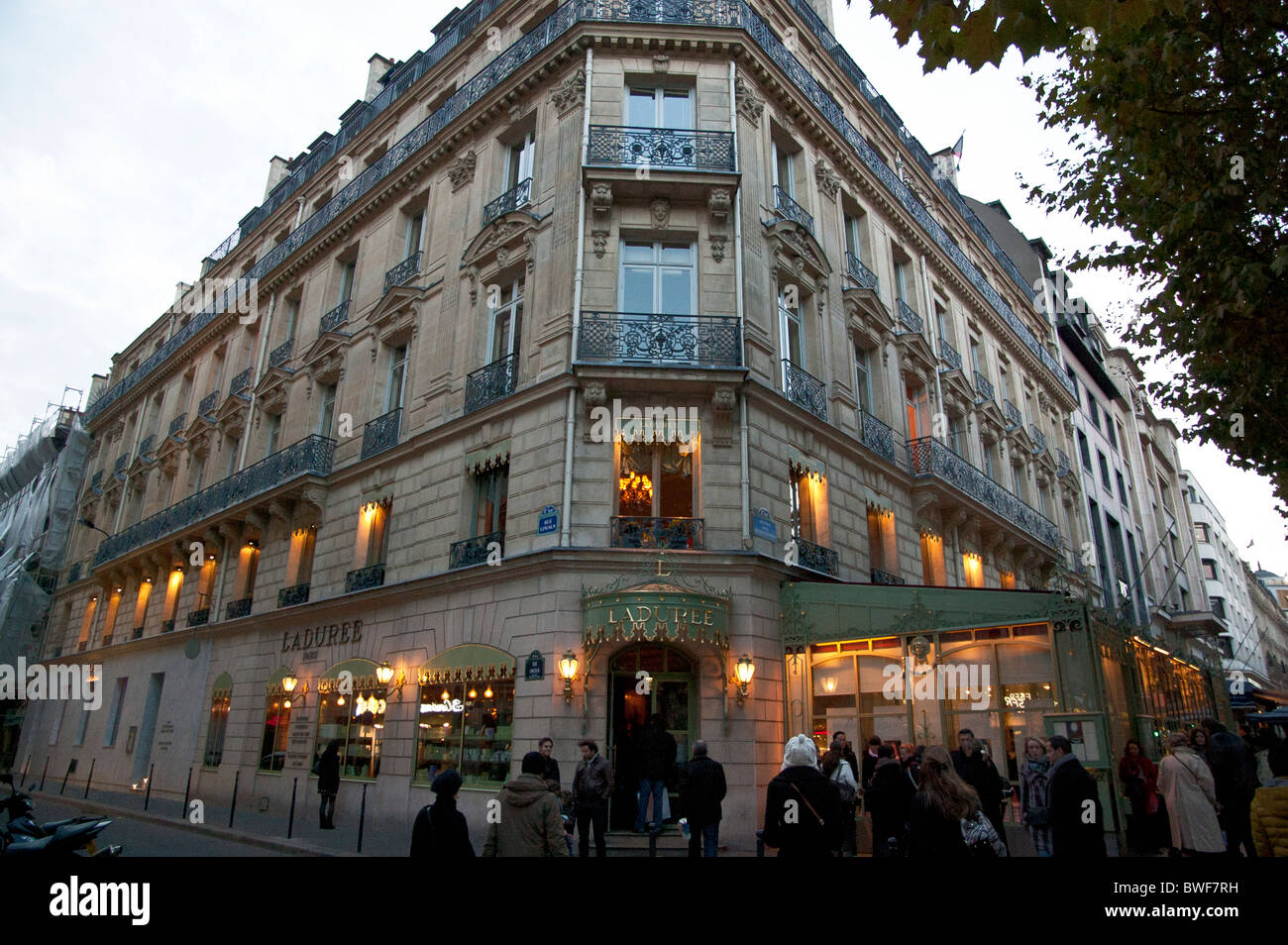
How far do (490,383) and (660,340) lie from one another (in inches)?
143

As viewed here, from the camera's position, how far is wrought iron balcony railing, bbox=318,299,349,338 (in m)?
20.0

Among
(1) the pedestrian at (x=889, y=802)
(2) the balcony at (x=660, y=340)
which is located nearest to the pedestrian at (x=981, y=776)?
(1) the pedestrian at (x=889, y=802)

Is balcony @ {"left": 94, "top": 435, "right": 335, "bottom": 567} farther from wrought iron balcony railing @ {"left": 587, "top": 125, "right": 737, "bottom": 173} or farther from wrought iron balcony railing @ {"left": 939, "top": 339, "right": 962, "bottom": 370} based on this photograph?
wrought iron balcony railing @ {"left": 939, "top": 339, "right": 962, "bottom": 370}

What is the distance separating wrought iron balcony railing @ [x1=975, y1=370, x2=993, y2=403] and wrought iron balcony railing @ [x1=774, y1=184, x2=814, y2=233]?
31.1 feet

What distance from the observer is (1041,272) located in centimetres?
3397

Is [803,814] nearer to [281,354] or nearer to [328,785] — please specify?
[328,785]

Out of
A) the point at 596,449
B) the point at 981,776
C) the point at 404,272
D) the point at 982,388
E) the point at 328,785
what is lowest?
the point at 328,785

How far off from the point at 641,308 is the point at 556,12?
7576mm

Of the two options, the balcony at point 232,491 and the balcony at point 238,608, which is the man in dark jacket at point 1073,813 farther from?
the balcony at point 238,608

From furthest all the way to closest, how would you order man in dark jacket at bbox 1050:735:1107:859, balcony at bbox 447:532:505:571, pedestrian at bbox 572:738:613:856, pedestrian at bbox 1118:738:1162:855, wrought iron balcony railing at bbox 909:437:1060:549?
wrought iron balcony railing at bbox 909:437:1060:549 → balcony at bbox 447:532:505:571 → pedestrian at bbox 572:738:613:856 → pedestrian at bbox 1118:738:1162:855 → man in dark jacket at bbox 1050:735:1107:859

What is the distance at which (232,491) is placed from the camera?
70.3 ft

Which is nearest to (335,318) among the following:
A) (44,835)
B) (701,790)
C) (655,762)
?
(44,835)

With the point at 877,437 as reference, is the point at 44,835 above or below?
below

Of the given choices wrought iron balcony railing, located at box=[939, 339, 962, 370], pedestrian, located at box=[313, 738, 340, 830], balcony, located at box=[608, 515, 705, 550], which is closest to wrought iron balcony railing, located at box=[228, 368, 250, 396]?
pedestrian, located at box=[313, 738, 340, 830]
